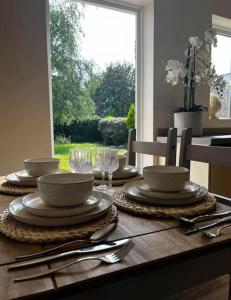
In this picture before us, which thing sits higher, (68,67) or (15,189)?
(68,67)

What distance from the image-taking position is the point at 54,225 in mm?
546

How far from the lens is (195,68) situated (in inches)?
76.2

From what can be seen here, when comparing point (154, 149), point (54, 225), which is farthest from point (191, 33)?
point (54, 225)

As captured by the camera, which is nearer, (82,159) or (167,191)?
(167,191)

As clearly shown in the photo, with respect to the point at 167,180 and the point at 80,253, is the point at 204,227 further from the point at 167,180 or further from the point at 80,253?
the point at 80,253

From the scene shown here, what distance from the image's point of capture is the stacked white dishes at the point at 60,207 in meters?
0.55

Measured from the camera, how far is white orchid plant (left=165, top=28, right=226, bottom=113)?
1.85 m

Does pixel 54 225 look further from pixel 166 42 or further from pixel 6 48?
pixel 166 42

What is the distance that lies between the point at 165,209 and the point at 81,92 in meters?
1.54

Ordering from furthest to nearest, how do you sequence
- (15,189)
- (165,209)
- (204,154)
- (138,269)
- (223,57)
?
(223,57), (204,154), (15,189), (165,209), (138,269)

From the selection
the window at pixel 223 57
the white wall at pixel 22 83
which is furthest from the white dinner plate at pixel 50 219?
the window at pixel 223 57

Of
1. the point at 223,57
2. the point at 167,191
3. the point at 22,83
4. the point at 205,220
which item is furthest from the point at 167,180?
→ the point at 223,57

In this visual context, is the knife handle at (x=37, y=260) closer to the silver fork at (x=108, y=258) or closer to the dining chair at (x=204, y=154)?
the silver fork at (x=108, y=258)

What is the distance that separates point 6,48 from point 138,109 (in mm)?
1144
